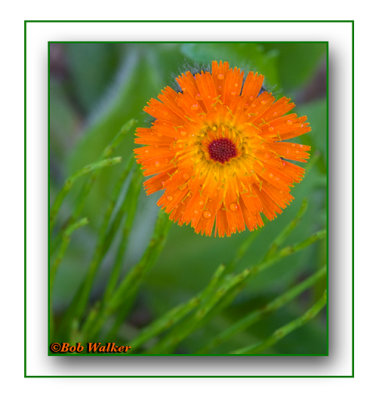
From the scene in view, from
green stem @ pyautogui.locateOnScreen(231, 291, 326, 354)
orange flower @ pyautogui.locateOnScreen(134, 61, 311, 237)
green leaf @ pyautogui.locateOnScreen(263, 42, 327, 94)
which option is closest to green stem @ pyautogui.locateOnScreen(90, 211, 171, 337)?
orange flower @ pyautogui.locateOnScreen(134, 61, 311, 237)

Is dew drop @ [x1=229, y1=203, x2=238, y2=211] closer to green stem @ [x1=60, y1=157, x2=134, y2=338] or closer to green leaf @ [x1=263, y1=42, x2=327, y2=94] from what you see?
green stem @ [x1=60, y1=157, x2=134, y2=338]

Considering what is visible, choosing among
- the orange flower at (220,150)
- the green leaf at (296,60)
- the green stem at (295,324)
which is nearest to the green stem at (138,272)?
the orange flower at (220,150)

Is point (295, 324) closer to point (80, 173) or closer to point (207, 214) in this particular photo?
point (207, 214)

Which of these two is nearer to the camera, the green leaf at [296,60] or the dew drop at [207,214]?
the dew drop at [207,214]

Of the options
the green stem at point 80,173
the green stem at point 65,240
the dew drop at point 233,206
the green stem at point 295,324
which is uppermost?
the green stem at point 80,173

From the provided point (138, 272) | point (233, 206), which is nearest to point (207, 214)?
point (233, 206)

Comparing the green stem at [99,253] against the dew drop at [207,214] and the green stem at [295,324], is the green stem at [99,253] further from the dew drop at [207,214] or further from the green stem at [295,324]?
the green stem at [295,324]

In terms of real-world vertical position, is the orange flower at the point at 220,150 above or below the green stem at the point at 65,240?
above

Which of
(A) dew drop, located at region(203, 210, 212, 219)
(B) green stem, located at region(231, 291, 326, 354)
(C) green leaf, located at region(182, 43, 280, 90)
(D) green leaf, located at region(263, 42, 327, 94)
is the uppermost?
(D) green leaf, located at region(263, 42, 327, 94)
